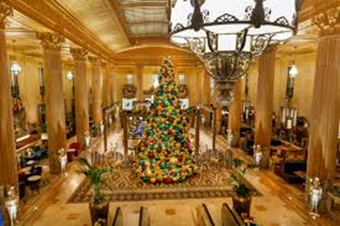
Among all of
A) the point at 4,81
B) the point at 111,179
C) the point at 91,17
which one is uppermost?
the point at 91,17

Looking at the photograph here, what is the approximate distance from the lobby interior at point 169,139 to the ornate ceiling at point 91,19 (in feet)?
0.16

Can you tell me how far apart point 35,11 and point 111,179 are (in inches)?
235

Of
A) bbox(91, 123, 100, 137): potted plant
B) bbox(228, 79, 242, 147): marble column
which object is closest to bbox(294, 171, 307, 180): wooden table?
bbox(228, 79, 242, 147): marble column

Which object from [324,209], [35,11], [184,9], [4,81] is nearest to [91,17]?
[35,11]

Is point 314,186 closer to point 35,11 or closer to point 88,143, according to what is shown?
point 35,11

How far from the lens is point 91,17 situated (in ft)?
32.3

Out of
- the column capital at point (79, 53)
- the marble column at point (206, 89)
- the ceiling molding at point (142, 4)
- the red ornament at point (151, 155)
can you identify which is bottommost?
the red ornament at point (151, 155)

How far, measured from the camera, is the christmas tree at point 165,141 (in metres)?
9.00

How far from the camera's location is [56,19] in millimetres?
7996

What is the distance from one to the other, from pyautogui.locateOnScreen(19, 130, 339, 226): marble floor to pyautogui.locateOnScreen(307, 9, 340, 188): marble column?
1.24 m

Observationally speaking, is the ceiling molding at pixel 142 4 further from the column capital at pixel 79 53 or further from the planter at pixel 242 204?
the planter at pixel 242 204

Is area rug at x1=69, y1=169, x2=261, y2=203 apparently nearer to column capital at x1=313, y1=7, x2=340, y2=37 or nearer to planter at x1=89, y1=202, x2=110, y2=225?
planter at x1=89, y1=202, x2=110, y2=225

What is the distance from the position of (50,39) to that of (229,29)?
814 cm

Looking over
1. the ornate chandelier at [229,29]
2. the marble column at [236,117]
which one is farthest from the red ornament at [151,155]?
the ornate chandelier at [229,29]
